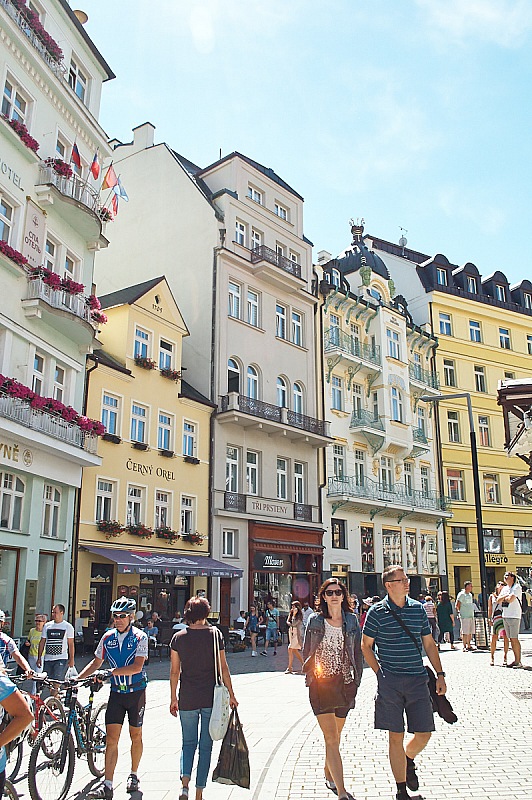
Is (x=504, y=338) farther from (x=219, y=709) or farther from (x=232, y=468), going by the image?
(x=219, y=709)

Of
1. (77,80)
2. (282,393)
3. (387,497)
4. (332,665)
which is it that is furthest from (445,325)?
(332,665)

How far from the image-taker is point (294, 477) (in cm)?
3472

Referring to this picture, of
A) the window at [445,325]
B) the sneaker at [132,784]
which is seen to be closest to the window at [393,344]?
the window at [445,325]

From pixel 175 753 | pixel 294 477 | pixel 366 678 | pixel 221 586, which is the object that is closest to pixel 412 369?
pixel 294 477

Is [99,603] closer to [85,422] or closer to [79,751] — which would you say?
[85,422]

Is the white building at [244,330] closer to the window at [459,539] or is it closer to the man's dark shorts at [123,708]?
the window at [459,539]

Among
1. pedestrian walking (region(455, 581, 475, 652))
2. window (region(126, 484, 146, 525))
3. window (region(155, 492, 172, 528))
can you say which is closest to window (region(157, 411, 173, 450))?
window (region(155, 492, 172, 528))

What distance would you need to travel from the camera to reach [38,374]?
821 inches

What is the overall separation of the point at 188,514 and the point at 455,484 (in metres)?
21.4

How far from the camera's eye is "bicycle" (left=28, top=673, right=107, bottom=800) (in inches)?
253

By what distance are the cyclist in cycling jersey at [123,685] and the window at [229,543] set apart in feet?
76.5

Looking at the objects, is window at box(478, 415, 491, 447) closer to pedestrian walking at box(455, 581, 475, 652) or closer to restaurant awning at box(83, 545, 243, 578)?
restaurant awning at box(83, 545, 243, 578)

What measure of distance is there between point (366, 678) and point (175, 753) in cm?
892

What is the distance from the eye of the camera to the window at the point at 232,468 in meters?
31.5
